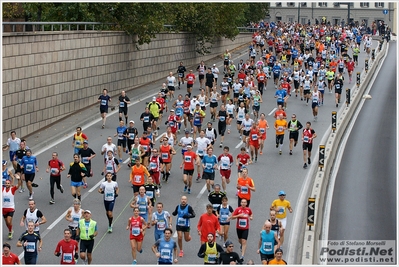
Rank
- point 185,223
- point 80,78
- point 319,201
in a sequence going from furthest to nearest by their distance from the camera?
point 80,78
point 319,201
point 185,223

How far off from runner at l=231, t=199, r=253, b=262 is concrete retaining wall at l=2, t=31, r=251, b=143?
12.5m

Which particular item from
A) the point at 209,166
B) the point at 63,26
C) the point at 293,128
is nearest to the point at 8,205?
the point at 209,166

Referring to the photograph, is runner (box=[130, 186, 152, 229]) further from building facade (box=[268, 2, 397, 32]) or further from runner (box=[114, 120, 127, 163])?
building facade (box=[268, 2, 397, 32])

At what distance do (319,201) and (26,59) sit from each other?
12.0m

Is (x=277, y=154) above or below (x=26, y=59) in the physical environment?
below

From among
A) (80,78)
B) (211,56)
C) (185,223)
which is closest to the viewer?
(185,223)

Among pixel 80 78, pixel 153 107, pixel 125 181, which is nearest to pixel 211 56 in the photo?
pixel 80 78

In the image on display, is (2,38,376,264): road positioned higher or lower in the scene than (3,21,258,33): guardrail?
lower

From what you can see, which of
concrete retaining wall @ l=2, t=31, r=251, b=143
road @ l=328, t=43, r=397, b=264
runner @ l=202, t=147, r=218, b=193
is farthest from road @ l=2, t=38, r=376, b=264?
concrete retaining wall @ l=2, t=31, r=251, b=143

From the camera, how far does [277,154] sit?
28.6 metres

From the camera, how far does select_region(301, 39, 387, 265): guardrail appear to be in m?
18.6

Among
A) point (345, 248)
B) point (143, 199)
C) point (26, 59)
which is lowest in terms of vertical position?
point (345, 248)

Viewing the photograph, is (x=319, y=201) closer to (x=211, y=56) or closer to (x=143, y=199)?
(x=143, y=199)

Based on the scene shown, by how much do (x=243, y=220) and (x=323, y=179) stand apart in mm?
7535
